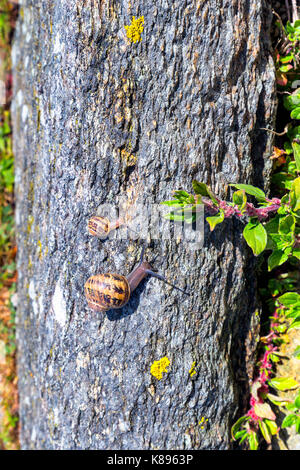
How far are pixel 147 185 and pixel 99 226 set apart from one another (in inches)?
17.5

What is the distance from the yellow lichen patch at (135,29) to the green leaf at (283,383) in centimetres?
267

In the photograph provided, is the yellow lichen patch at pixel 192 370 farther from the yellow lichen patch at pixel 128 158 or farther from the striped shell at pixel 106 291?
the yellow lichen patch at pixel 128 158

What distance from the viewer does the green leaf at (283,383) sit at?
9.45 ft

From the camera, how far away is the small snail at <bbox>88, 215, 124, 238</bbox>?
8.65 ft

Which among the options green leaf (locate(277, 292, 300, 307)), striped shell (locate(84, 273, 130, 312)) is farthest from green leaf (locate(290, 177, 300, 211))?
striped shell (locate(84, 273, 130, 312))

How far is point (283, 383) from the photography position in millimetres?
2908

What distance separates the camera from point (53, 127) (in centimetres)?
279

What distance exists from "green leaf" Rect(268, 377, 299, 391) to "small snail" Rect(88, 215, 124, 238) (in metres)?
1.69

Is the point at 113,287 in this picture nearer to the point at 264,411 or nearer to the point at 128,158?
the point at 128,158

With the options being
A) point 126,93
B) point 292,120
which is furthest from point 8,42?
point 292,120

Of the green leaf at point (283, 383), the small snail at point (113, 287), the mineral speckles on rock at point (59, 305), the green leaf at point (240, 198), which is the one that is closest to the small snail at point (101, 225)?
the small snail at point (113, 287)

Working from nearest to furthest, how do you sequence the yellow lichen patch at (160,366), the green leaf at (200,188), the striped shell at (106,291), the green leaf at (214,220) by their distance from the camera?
the green leaf at (214,220)
the green leaf at (200,188)
the striped shell at (106,291)
the yellow lichen patch at (160,366)

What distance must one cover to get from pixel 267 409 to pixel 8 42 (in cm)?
466

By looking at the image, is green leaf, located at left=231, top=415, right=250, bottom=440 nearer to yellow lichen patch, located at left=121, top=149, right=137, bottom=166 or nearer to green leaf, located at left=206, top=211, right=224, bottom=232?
green leaf, located at left=206, top=211, right=224, bottom=232
